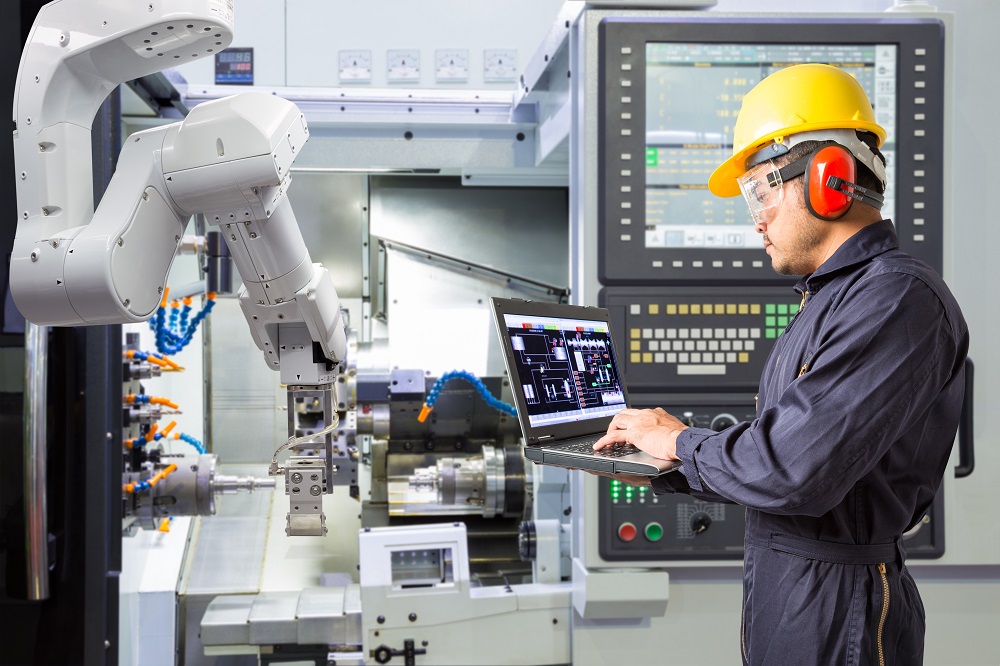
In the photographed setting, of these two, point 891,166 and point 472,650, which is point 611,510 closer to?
point 472,650

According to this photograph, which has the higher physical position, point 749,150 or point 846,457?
point 749,150

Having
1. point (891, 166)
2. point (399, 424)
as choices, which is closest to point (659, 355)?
point (891, 166)

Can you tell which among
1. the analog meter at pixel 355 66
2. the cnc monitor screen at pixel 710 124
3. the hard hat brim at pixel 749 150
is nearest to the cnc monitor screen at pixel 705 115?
the cnc monitor screen at pixel 710 124

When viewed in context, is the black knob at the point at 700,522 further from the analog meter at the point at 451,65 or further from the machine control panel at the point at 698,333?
the analog meter at the point at 451,65

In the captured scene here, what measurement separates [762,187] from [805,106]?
16cm

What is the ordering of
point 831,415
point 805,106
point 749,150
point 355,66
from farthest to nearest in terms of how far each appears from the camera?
point 355,66 < point 749,150 < point 805,106 < point 831,415

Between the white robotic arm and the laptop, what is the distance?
54 cm

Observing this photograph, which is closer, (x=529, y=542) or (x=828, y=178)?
(x=828, y=178)

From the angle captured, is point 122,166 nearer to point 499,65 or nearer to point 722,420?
point 722,420

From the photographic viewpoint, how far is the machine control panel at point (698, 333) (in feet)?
7.27

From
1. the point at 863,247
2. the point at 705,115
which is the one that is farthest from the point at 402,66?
the point at 863,247

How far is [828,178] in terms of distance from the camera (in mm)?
1357

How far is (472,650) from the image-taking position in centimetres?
242

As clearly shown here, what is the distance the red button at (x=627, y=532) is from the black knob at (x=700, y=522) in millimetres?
155
